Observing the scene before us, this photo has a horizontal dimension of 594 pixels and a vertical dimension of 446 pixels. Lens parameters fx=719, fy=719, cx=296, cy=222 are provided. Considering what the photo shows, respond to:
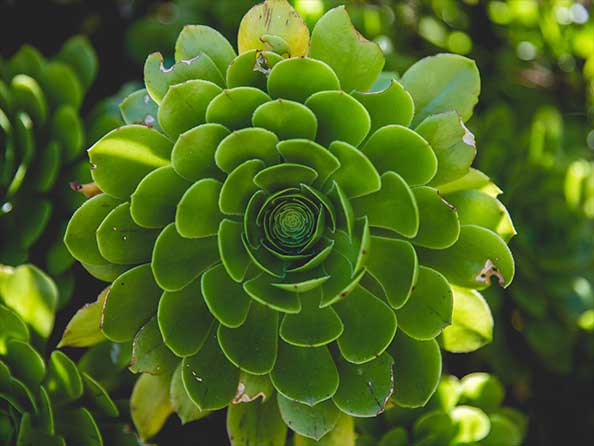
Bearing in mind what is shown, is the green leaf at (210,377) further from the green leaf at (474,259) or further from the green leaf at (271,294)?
the green leaf at (474,259)

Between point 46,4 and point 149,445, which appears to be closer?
point 149,445

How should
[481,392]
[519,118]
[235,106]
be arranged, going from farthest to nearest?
[519,118] < [481,392] < [235,106]

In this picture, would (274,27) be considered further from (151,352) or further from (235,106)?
(151,352)

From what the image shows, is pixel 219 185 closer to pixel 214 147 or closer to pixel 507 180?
pixel 214 147

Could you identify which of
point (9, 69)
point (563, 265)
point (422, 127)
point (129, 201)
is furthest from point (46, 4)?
point (563, 265)

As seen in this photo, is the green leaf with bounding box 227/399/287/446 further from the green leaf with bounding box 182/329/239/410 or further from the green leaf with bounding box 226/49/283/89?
the green leaf with bounding box 226/49/283/89

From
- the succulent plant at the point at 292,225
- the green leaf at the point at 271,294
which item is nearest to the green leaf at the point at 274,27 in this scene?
the succulent plant at the point at 292,225

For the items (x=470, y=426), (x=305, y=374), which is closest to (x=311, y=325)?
(x=305, y=374)
